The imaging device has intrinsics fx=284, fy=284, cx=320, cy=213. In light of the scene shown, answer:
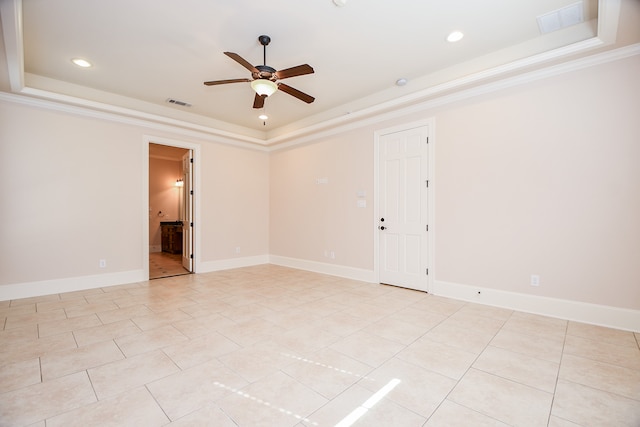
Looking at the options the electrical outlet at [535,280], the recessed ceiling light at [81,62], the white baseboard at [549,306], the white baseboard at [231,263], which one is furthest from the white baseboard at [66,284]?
the electrical outlet at [535,280]

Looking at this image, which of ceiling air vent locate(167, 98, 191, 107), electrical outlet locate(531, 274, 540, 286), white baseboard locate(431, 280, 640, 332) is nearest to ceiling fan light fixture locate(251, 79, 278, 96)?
ceiling air vent locate(167, 98, 191, 107)

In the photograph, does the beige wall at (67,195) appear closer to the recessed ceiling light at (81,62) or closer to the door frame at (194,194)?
the door frame at (194,194)

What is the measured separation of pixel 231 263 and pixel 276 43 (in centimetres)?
448

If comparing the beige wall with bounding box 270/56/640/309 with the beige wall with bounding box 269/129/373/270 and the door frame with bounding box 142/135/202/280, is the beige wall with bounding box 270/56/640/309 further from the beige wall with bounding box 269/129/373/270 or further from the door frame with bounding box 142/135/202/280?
the door frame with bounding box 142/135/202/280

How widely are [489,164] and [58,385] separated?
4.71 m

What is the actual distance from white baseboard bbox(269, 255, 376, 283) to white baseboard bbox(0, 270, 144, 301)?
2.75 meters

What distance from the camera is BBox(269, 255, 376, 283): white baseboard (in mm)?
5031

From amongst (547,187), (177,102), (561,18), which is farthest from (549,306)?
(177,102)

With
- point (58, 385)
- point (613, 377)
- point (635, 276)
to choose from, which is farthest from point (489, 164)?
point (58, 385)

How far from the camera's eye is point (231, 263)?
622 cm

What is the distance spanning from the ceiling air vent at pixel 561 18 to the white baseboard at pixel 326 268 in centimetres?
385

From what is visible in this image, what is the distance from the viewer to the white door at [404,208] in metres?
4.29

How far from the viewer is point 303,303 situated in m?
3.81

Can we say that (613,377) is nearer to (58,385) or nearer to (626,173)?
(626,173)
